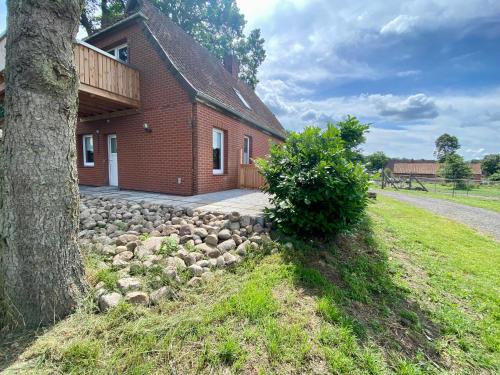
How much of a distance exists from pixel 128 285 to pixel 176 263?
587 millimetres

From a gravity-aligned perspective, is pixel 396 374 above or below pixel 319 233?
below

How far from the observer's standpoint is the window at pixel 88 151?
30.6ft

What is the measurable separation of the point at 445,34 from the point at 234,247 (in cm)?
893

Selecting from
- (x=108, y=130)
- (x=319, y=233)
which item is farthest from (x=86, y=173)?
(x=319, y=233)

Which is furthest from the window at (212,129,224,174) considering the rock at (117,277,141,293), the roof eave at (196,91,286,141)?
the rock at (117,277,141,293)

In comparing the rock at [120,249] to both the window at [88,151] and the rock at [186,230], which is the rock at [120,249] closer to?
the rock at [186,230]

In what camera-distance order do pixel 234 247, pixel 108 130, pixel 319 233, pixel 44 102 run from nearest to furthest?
pixel 44 102 → pixel 234 247 → pixel 319 233 → pixel 108 130

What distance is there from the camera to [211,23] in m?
17.4

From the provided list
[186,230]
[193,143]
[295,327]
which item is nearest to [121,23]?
[193,143]

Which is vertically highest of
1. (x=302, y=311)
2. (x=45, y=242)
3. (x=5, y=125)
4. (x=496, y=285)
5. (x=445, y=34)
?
(x=445, y=34)

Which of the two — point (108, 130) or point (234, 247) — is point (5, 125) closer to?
point (234, 247)

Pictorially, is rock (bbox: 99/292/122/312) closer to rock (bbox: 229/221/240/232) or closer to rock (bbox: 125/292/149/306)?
rock (bbox: 125/292/149/306)

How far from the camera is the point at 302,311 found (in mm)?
2271

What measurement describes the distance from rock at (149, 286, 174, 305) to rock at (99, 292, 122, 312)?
286 millimetres
